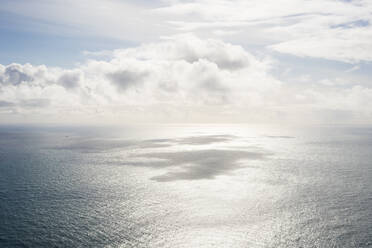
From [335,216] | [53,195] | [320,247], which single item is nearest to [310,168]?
[335,216]

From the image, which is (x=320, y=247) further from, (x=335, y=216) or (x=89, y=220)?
(x=89, y=220)

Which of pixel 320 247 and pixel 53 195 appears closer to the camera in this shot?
pixel 320 247

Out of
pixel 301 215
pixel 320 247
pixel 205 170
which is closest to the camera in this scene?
pixel 320 247

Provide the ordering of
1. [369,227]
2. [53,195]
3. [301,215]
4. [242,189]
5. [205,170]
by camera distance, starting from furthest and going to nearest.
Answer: [205,170] < [242,189] < [53,195] < [301,215] < [369,227]

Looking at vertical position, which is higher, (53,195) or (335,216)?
(53,195)

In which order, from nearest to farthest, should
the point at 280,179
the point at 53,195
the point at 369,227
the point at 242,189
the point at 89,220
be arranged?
the point at 369,227, the point at 89,220, the point at 53,195, the point at 242,189, the point at 280,179

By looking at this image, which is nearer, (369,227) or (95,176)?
(369,227)

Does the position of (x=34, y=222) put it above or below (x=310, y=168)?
above

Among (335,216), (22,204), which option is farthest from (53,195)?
(335,216)

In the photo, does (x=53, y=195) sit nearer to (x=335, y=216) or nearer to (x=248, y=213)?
(x=248, y=213)
